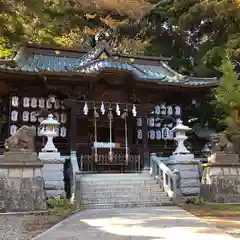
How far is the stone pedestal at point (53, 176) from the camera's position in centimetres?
1366

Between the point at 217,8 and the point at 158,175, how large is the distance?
1193 cm

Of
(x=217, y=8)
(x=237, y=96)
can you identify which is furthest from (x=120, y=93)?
(x=217, y=8)

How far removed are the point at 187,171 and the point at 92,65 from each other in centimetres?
661

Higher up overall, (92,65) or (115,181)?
(92,65)

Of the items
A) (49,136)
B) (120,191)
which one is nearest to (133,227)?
(120,191)

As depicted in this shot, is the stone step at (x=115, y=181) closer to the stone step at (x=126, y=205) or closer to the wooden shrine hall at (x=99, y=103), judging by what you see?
the stone step at (x=126, y=205)

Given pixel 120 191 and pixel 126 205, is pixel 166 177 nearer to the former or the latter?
pixel 120 191

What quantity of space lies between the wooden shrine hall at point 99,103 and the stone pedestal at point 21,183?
373 centimetres

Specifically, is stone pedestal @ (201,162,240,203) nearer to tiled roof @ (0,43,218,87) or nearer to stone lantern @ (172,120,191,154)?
stone lantern @ (172,120,191,154)

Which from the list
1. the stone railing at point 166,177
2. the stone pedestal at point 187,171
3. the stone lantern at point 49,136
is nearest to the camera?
the stone railing at point 166,177

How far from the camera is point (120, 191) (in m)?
13.8

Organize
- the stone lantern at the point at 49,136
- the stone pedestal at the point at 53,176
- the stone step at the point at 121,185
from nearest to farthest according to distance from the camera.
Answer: the stone pedestal at the point at 53,176, the stone step at the point at 121,185, the stone lantern at the point at 49,136

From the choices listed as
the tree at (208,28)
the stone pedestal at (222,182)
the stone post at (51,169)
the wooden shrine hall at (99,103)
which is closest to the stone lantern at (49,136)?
the stone post at (51,169)

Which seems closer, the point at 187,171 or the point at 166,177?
the point at 166,177
